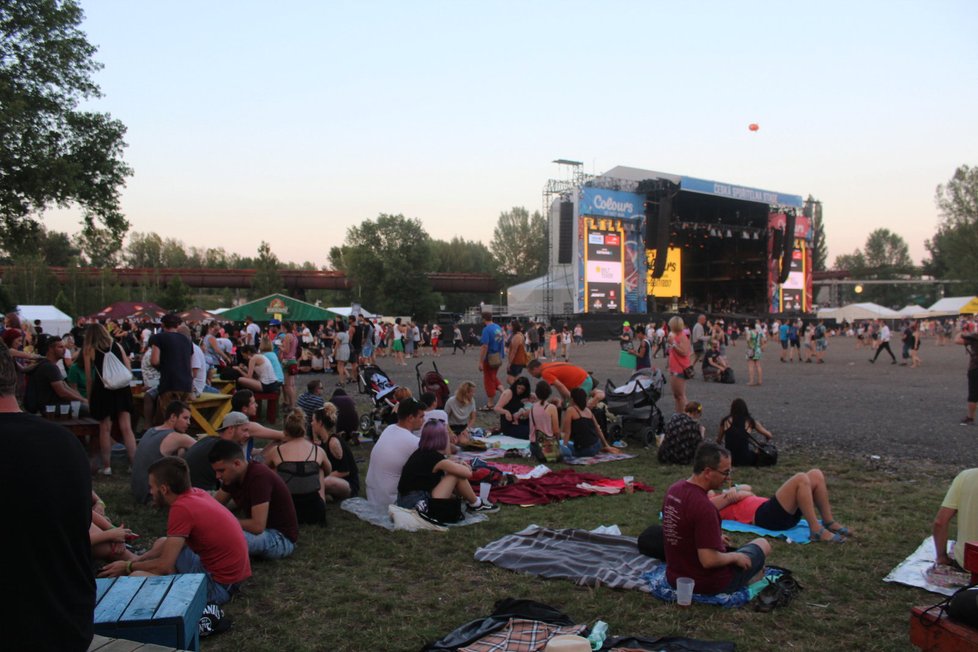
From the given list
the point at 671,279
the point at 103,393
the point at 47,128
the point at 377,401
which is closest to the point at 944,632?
the point at 103,393

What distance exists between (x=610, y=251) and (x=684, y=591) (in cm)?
3427

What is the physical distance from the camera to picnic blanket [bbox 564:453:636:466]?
8766mm

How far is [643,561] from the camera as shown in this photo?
4984mm

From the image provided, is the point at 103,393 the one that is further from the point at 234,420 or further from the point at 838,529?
the point at 838,529

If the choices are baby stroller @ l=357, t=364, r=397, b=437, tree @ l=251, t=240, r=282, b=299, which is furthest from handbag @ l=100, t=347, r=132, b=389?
tree @ l=251, t=240, r=282, b=299

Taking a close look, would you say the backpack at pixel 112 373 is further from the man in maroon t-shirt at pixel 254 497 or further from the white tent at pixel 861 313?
the white tent at pixel 861 313

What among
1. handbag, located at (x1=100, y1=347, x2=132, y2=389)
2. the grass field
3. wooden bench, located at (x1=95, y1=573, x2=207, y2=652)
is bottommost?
the grass field

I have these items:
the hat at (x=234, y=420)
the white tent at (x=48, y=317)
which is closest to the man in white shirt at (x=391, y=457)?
the hat at (x=234, y=420)

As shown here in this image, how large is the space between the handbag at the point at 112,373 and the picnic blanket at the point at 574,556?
445 centimetres

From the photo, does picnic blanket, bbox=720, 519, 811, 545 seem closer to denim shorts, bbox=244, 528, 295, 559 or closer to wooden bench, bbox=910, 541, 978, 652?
wooden bench, bbox=910, 541, 978, 652

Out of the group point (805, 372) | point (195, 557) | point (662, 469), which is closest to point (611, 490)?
point (662, 469)

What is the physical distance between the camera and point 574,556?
16.8 ft

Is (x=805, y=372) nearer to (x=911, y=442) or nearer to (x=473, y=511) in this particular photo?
(x=911, y=442)

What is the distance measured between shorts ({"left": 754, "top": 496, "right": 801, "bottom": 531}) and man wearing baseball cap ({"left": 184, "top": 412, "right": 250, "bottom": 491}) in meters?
4.29
